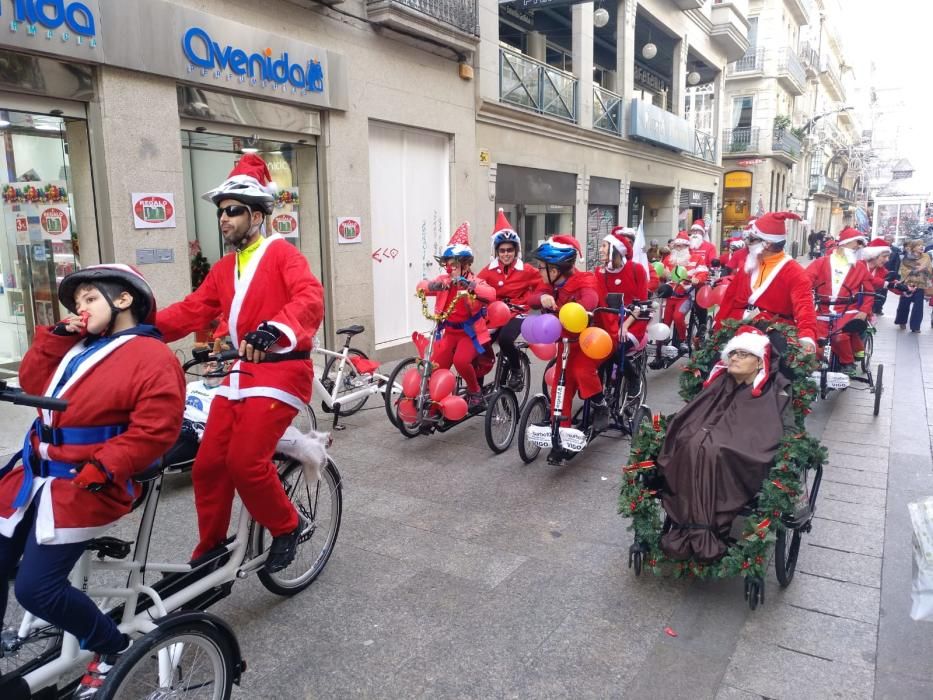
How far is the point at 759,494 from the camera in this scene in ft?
11.5

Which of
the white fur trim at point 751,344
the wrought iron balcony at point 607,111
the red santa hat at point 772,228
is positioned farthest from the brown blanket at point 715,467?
the wrought iron balcony at point 607,111

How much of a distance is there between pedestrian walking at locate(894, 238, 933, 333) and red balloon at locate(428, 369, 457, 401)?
33.9 ft

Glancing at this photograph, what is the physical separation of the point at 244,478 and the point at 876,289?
8.35 meters

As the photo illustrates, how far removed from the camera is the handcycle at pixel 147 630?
88.6 inches

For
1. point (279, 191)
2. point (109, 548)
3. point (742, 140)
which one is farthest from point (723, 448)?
point (742, 140)

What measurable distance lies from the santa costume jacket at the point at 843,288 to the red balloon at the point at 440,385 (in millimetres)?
4499

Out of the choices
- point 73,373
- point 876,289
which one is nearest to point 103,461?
point 73,373

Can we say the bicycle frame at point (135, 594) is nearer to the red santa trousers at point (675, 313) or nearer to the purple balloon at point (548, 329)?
the purple balloon at point (548, 329)

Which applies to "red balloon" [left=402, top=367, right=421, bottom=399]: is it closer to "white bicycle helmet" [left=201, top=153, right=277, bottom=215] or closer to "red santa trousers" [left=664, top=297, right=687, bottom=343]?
"white bicycle helmet" [left=201, top=153, right=277, bottom=215]

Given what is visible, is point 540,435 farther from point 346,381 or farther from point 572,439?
point 346,381

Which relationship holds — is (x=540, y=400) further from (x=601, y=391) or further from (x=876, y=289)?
(x=876, y=289)

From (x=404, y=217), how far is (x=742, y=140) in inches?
1223

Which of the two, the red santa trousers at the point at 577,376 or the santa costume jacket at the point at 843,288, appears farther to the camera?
the santa costume jacket at the point at 843,288

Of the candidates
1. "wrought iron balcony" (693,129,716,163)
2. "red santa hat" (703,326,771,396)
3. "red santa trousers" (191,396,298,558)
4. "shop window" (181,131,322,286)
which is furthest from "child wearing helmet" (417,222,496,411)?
"wrought iron balcony" (693,129,716,163)
